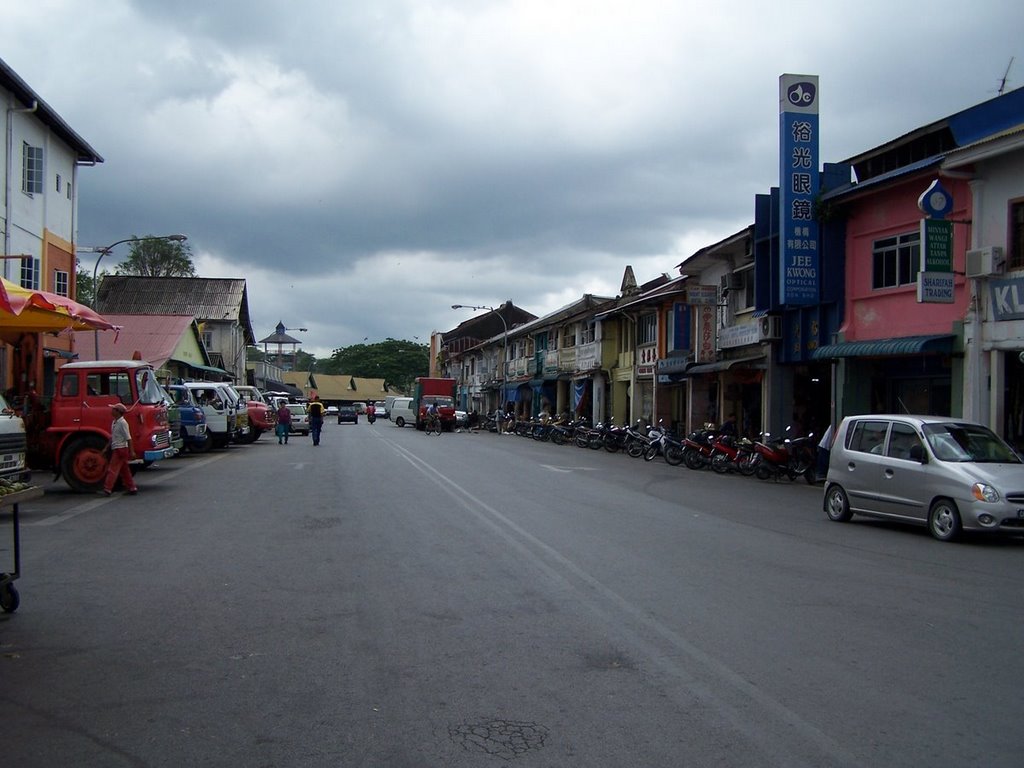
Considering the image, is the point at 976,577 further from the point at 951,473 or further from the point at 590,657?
the point at 590,657

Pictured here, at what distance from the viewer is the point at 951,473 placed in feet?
39.8

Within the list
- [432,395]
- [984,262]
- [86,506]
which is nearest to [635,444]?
[984,262]

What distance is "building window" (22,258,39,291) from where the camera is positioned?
92.0ft

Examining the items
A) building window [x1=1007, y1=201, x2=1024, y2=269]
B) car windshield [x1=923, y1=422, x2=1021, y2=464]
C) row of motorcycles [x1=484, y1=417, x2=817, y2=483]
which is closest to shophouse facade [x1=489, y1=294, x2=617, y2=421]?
row of motorcycles [x1=484, y1=417, x2=817, y2=483]

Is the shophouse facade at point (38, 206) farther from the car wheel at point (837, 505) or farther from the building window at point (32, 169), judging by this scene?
the car wheel at point (837, 505)

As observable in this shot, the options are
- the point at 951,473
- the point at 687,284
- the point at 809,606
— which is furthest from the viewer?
the point at 687,284

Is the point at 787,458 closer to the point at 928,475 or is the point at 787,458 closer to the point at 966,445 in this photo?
the point at 966,445

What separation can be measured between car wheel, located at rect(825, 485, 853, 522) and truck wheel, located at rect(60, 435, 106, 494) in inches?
496

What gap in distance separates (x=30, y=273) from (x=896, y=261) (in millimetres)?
24802

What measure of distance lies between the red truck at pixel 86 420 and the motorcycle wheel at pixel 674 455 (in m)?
15.4

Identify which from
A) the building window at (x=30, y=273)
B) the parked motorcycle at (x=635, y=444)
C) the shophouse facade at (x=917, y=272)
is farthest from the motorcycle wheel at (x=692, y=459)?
the building window at (x=30, y=273)

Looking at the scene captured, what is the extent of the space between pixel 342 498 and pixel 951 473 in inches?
379

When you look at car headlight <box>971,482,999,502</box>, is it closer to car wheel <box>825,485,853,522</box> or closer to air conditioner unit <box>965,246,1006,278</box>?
car wheel <box>825,485,853,522</box>

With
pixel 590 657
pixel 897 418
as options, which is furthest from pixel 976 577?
pixel 590 657
